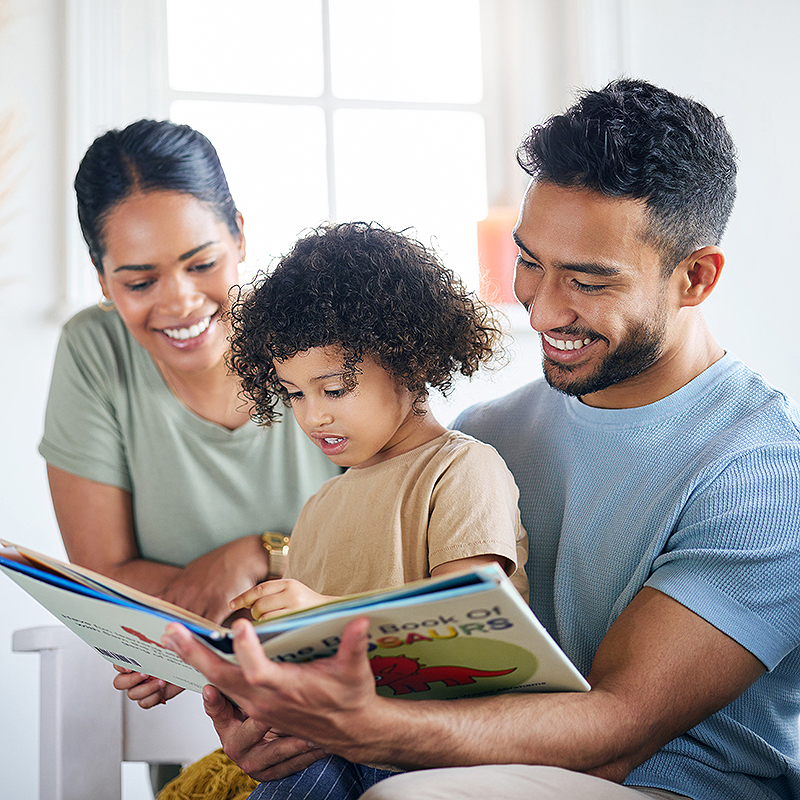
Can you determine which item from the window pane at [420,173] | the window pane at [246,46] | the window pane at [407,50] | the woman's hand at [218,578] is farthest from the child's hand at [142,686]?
the window pane at [407,50]

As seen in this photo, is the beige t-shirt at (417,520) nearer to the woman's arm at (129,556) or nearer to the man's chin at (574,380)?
the man's chin at (574,380)

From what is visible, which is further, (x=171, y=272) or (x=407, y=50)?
(x=407, y=50)

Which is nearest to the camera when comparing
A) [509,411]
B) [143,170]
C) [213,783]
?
[213,783]

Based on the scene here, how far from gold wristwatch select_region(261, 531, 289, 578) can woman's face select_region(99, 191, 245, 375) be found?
1.08ft

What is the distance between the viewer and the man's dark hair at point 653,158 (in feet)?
3.69

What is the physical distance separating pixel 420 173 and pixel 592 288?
1.48 m

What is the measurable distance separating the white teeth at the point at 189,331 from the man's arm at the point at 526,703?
82cm

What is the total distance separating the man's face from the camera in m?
1.13

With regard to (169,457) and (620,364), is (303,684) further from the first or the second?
(169,457)

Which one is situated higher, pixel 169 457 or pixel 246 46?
pixel 246 46

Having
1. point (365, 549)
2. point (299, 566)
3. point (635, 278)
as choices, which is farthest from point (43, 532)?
point (635, 278)

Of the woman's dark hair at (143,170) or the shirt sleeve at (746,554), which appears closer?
the shirt sleeve at (746,554)

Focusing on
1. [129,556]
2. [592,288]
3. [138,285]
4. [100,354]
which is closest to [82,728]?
[129,556]

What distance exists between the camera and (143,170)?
5.08 feet
